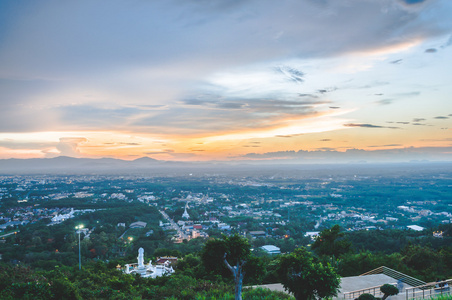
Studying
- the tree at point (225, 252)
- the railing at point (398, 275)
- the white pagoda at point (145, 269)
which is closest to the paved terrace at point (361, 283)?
the railing at point (398, 275)

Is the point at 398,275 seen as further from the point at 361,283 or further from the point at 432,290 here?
the point at 432,290

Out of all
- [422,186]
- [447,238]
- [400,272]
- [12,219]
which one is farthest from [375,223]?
[12,219]

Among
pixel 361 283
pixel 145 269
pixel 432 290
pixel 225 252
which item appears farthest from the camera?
pixel 145 269

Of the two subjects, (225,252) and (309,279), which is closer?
(309,279)

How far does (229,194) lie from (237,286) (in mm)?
76624

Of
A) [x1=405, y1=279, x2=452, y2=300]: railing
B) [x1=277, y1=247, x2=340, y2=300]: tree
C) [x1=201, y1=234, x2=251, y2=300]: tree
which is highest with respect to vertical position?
[x1=201, y1=234, x2=251, y2=300]: tree

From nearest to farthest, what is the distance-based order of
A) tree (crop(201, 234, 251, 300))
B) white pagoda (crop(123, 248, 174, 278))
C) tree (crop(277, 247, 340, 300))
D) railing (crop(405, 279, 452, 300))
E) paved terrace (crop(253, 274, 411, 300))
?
tree (crop(277, 247, 340, 300))
tree (crop(201, 234, 251, 300))
railing (crop(405, 279, 452, 300))
paved terrace (crop(253, 274, 411, 300))
white pagoda (crop(123, 248, 174, 278))

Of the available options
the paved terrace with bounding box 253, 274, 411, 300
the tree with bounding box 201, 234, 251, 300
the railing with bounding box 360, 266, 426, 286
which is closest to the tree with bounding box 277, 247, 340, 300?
the tree with bounding box 201, 234, 251, 300

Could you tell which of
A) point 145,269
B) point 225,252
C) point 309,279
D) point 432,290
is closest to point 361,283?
point 432,290

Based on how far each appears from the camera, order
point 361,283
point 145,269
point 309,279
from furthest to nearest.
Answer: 1. point 145,269
2. point 361,283
3. point 309,279

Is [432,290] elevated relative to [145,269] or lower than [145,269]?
elevated

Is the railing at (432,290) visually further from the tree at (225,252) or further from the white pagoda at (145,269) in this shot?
the white pagoda at (145,269)

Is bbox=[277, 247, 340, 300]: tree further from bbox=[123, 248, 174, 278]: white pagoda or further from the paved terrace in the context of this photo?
bbox=[123, 248, 174, 278]: white pagoda

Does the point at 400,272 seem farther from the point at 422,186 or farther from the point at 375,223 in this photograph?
the point at 422,186
